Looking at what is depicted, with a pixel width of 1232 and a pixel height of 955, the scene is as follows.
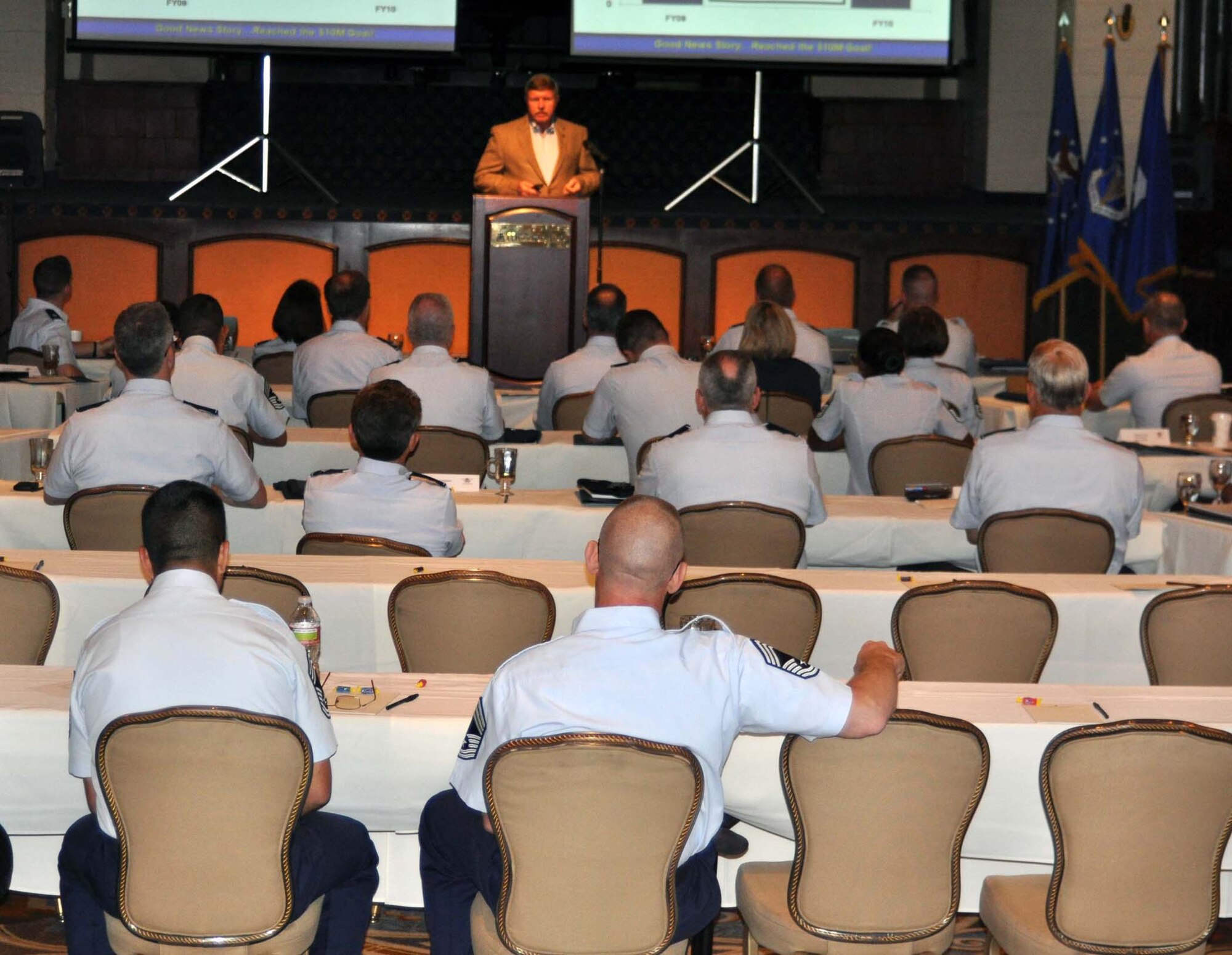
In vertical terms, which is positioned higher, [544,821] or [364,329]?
[364,329]

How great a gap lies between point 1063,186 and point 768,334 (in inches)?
161

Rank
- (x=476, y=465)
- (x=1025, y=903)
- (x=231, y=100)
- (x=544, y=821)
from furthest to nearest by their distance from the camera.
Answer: (x=231, y=100), (x=476, y=465), (x=1025, y=903), (x=544, y=821)

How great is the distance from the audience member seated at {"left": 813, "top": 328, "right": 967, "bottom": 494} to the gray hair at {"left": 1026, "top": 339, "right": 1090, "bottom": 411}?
54.9 inches

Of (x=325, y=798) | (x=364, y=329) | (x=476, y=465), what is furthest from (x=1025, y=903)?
(x=364, y=329)

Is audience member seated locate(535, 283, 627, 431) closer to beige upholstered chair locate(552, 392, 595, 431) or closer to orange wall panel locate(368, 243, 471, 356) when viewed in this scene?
beige upholstered chair locate(552, 392, 595, 431)

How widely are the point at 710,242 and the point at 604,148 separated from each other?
6.06 feet

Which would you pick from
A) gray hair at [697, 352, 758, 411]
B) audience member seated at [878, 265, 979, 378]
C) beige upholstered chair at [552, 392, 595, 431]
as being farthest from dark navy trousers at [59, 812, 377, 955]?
audience member seated at [878, 265, 979, 378]

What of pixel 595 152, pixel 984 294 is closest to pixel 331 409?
pixel 595 152

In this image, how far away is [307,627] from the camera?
11.3 ft

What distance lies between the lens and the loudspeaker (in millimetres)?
11016

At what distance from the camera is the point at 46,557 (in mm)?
4418

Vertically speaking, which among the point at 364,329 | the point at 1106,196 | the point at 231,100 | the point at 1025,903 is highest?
the point at 231,100

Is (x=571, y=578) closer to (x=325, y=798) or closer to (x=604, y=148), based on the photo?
(x=325, y=798)

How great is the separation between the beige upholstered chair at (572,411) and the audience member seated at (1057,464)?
2.59 metres
